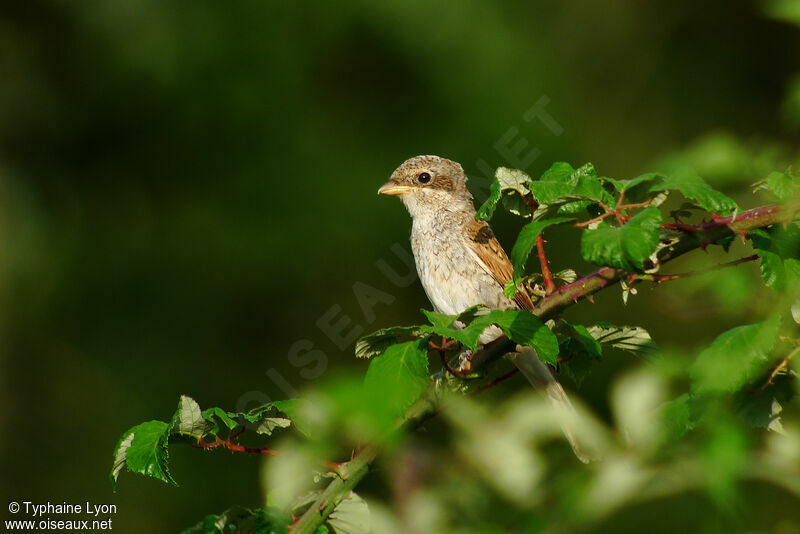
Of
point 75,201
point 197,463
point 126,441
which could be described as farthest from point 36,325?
point 126,441

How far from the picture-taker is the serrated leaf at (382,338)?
1729mm

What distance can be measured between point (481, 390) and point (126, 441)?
83 cm

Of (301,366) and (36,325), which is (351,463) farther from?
(36,325)

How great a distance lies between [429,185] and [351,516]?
297cm

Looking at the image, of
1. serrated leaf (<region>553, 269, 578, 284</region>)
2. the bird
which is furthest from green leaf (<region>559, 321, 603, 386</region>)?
the bird

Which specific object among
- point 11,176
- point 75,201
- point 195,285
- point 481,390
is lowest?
point 481,390

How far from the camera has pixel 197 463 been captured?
6586mm

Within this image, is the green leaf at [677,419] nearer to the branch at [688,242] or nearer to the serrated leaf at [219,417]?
the branch at [688,242]

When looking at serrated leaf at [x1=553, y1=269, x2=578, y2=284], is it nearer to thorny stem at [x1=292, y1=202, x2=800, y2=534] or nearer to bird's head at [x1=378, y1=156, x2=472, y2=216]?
thorny stem at [x1=292, y1=202, x2=800, y2=534]

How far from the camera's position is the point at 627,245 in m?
1.49

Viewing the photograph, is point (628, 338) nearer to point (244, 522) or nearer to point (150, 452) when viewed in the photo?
point (244, 522)

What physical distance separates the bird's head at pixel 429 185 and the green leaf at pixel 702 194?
2881 mm

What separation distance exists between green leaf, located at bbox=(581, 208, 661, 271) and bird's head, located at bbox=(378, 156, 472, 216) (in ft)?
9.75

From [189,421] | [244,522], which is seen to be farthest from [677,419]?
[189,421]
